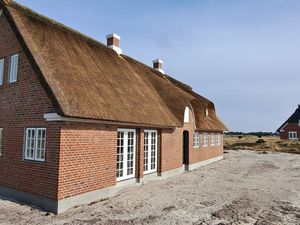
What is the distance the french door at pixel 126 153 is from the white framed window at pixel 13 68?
471cm

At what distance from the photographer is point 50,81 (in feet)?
30.8

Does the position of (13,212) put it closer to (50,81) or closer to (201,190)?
(50,81)

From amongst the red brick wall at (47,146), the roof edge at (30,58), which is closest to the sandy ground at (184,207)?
the red brick wall at (47,146)

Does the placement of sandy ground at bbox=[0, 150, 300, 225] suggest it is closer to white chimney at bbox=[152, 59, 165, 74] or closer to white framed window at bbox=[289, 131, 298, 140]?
white chimney at bbox=[152, 59, 165, 74]

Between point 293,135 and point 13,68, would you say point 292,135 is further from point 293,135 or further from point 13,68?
point 13,68

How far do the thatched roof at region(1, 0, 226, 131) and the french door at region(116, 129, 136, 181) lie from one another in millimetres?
928

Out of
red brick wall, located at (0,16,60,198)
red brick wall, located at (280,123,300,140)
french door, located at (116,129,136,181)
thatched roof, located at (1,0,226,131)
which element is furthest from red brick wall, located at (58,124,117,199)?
red brick wall, located at (280,123,300,140)

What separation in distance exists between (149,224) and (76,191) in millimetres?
2998

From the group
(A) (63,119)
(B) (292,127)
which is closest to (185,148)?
(A) (63,119)

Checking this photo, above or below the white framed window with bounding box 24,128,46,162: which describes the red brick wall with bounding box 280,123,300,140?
above

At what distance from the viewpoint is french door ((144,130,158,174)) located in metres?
14.4

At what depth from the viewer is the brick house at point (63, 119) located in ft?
30.7

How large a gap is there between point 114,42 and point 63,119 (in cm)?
1079

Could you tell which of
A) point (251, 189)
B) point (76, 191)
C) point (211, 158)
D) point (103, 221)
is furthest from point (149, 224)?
point (211, 158)
